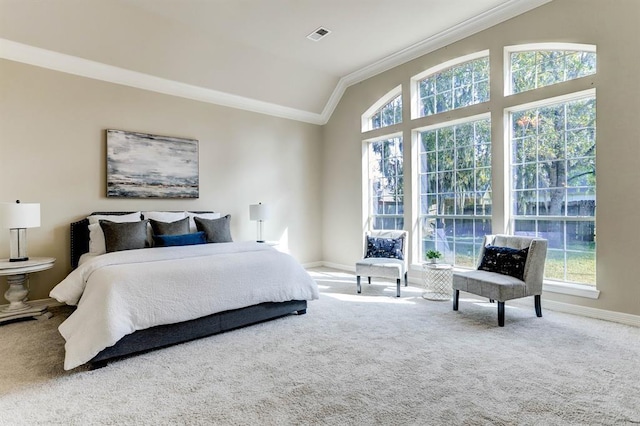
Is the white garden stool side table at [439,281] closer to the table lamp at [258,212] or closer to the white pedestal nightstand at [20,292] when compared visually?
the table lamp at [258,212]

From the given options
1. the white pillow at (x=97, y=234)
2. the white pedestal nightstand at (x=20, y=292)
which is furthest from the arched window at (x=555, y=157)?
the white pedestal nightstand at (x=20, y=292)

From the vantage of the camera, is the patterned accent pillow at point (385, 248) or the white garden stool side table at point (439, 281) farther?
the patterned accent pillow at point (385, 248)

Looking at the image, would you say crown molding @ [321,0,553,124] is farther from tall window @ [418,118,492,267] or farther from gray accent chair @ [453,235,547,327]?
gray accent chair @ [453,235,547,327]

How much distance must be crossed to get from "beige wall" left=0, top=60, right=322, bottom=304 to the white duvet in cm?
160

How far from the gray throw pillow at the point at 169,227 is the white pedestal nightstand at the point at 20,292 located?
110 centimetres

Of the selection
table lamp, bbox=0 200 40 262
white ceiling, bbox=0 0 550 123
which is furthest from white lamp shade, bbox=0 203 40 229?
white ceiling, bbox=0 0 550 123

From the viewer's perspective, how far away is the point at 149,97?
16.1ft

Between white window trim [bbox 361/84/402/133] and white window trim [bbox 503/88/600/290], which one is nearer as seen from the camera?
white window trim [bbox 503/88/600/290]

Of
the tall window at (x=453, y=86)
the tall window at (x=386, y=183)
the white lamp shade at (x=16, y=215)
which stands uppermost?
the tall window at (x=453, y=86)

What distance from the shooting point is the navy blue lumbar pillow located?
13.6 ft

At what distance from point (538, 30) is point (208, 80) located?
4.47m

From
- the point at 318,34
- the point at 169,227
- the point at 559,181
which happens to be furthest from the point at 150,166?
the point at 559,181

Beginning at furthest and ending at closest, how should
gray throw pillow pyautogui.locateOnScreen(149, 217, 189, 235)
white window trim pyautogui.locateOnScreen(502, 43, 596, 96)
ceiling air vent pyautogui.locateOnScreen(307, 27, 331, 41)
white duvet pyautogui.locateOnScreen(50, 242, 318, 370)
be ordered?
1. ceiling air vent pyautogui.locateOnScreen(307, 27, 331, 41)
2. gray throw pillow pyautogui.locateOnScreen(149, 217, 189, 235)
3. white window trim pyautogui.locateOnScreen(502, 43, 596, 96)
4. white duvet pyautogui.locateOnScreen(50, 242, 318, 370)

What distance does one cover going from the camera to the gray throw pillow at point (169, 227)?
4.36 meters
